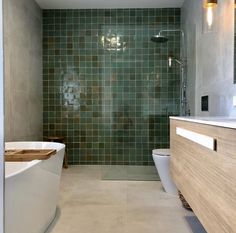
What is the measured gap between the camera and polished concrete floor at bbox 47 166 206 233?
222 centimetres

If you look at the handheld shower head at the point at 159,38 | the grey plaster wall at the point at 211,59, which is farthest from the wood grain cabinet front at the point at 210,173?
the handheld shower head at the point at 159,38

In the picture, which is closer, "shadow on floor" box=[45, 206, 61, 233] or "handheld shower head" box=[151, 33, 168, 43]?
"shadow on floor" box=[45, 206, 61, 233]

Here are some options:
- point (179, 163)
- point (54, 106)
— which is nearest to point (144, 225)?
point (179, 163)

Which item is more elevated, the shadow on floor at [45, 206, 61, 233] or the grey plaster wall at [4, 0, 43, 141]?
the grey plaster wall at [4, 0, 43, 141]

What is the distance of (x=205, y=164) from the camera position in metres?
1.35

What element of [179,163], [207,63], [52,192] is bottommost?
[52,192]

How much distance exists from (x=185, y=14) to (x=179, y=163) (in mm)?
2843

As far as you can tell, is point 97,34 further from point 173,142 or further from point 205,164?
point 205,164

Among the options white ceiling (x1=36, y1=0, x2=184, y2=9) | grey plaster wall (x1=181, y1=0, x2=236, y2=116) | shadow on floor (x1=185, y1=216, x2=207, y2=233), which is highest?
white ceiling (x1=36, y1=0, x2=184, y2=9)

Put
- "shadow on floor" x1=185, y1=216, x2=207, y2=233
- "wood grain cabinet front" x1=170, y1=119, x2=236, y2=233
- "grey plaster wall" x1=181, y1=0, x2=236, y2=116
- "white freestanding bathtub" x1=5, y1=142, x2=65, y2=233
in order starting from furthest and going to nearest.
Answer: "grey plaster wall" x1=181, y1=0, x2=236, y2=116 < "shadow on floor" x1=185, y1=216, x2=207, y2=233 < "white freestanding bathtub" x1=5, y1=142, x2=65, y2=233 < "wood grain cabinet front" x1=170, y1=119, x2=236, y2=233

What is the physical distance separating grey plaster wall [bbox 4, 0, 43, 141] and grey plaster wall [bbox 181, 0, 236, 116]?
2135 mm

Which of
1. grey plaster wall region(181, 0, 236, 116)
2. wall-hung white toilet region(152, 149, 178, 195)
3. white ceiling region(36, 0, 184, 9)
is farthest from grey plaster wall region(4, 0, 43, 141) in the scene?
grey plaster wall region(181, 0, 236, 116)

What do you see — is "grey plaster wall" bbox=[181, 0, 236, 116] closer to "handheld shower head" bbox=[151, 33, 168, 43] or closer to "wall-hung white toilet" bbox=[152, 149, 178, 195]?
"handheld shower head" bbox=[151, 33, 168, 43]

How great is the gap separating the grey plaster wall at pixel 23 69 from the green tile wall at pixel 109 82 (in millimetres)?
277
